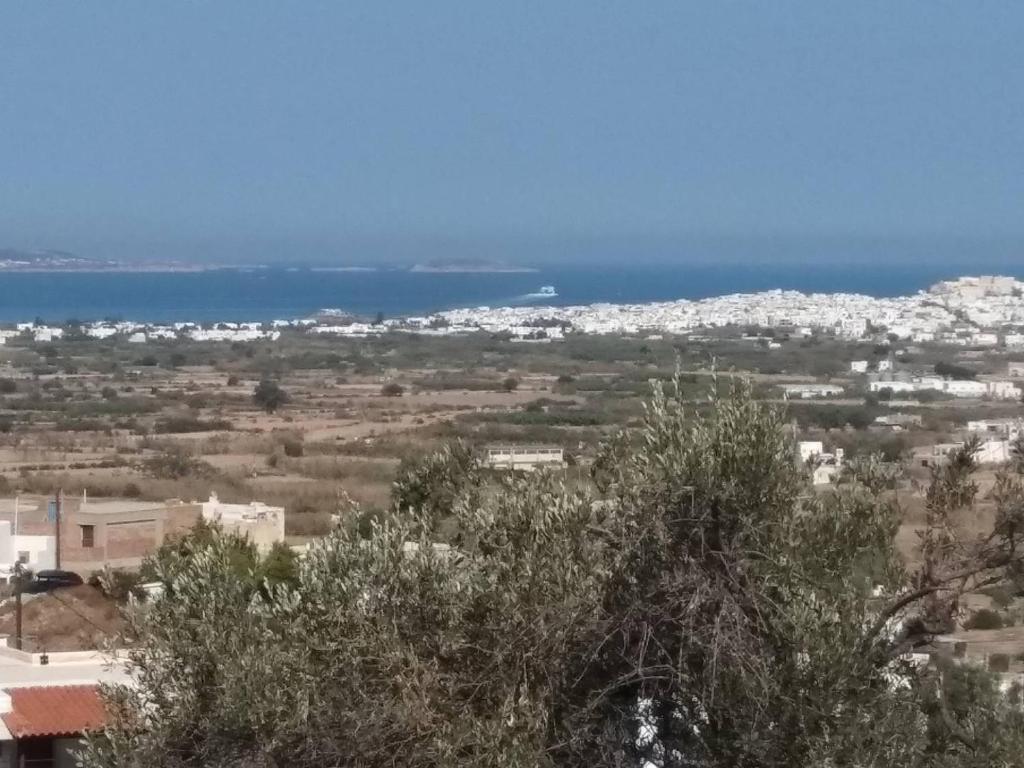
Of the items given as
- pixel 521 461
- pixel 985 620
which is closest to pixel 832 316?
pixel 985 620

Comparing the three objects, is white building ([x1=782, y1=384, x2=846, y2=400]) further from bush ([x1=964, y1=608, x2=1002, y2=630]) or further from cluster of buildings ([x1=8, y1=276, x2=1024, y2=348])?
bush ([x1=964, y1=608, x2=1002, y2=630])

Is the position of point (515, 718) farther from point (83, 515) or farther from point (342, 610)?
point (83, 515)

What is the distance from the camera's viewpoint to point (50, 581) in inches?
1022

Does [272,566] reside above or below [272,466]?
above

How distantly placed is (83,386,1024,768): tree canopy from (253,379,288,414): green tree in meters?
64.3

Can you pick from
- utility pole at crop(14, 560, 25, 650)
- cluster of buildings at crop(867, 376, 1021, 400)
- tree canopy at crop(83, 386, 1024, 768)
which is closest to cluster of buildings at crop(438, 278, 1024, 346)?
cluster of buildings at crop(867, 376, 1021, 400)

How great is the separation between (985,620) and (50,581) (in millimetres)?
14631

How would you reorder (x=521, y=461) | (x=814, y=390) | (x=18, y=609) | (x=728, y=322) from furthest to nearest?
(x=728, y=322) < (x=814, y=390) < (x=521, y=461) < (x=18, y=609)

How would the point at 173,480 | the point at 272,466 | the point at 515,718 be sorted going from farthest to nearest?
the point at 272,466, the point at 173,480, the point at 515,718

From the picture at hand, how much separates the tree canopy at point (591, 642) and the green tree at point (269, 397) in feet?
211

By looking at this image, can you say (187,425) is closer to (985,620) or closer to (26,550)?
(26,550)

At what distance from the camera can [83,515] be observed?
33031 mm

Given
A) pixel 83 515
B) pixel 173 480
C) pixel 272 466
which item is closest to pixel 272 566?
pixel 83 515

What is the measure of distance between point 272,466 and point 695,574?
4403cm
